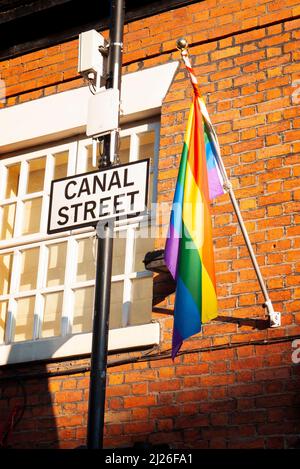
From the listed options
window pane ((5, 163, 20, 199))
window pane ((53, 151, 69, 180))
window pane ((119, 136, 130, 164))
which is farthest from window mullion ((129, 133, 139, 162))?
window pane ((5, 163, 20, 199))

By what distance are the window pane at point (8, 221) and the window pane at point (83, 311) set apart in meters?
0.95

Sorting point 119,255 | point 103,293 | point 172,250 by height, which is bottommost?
point 103,293

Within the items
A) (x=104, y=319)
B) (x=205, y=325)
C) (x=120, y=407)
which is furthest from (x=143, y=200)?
(x=120, y=407)

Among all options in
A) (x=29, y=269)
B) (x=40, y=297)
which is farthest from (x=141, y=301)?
(x=29, y=269)

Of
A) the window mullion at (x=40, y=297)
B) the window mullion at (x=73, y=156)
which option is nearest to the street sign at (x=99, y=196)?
the window mullion at (x=40, y=297)

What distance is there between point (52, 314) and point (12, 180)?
1353 mm

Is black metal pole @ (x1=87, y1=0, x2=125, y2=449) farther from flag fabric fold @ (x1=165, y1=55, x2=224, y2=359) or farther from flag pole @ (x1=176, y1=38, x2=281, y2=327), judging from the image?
flag fabric fold @ (x1=165, y1=55, x2=224, y2=359)

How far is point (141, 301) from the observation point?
8.27m

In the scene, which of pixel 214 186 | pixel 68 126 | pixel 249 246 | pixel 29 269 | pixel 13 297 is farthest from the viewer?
pixel 29 269

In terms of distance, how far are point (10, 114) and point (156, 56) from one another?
1584mm

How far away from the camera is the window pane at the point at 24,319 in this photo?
874cm

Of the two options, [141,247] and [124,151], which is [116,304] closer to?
[141,247]

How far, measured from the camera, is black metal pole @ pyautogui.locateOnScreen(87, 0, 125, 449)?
207 inches

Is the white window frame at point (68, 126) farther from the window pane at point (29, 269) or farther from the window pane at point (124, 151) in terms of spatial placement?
the window pane at point (29, 269)
